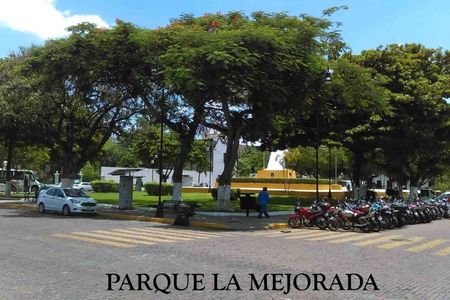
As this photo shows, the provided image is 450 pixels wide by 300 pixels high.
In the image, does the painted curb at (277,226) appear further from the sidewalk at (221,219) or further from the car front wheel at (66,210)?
the car front wheel at (66,210)

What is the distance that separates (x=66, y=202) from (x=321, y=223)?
1333 cm

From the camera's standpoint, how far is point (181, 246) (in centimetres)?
1543

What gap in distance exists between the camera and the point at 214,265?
39.7ft

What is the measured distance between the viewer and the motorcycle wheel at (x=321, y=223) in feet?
74.5

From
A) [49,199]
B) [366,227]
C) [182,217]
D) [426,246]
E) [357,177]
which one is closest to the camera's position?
[426,246]

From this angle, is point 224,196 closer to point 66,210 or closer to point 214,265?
point 66,210

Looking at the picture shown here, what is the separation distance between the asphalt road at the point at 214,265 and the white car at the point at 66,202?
8.11 meters

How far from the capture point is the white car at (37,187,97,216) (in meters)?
28.1

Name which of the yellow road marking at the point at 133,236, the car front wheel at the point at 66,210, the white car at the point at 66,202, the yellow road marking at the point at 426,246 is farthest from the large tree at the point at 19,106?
the yellow road marking at the point at 426,246

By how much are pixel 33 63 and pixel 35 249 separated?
17.6 meters

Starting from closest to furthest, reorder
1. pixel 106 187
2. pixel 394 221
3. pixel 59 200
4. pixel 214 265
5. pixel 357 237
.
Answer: pixel 214 265 < pixel 357 237 < pixel 394 221 < pixel 59 200 < pixel 106 187

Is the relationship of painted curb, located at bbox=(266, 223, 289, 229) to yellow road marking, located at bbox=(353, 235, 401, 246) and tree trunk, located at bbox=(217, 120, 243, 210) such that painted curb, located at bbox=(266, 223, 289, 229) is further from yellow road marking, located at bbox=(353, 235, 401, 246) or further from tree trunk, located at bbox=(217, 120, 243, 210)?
tree trunk, located at bbox=(217, 120, 243, 210)

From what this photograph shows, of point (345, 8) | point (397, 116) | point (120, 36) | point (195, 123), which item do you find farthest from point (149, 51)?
point (397, 116)

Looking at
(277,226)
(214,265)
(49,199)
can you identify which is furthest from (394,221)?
(49,199)
